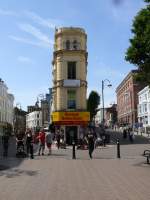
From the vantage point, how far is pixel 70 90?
46.5m

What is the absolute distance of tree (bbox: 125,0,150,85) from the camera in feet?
68.6

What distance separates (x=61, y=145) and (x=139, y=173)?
2111cm

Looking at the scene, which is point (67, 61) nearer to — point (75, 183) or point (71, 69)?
point (71, 69)

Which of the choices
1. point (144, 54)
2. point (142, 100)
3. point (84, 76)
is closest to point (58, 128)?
point (84, 76)

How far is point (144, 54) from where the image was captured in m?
21.6

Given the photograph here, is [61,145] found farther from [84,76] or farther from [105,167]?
[105,167]

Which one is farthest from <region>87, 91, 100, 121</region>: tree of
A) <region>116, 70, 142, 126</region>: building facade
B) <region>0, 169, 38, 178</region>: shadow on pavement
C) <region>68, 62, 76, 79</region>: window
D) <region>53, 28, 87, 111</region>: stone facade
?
<region>0, 169, 38, 178</region>: shadow on pavement

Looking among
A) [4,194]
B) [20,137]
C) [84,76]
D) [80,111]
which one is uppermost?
[84,76]

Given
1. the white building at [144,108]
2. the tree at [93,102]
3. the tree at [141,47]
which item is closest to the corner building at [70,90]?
the tree at [141,47]

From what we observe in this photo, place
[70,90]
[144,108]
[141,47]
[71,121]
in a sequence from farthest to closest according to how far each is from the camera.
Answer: [144,108] < [70,90] < [71,121] < [141,47]

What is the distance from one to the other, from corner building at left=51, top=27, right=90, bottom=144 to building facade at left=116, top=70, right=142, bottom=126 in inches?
2085

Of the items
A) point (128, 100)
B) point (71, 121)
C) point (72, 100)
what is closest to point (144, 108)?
point (128, 100)

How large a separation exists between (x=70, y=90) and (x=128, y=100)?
77575 millimetres

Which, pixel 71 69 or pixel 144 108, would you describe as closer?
pixel 71 69
